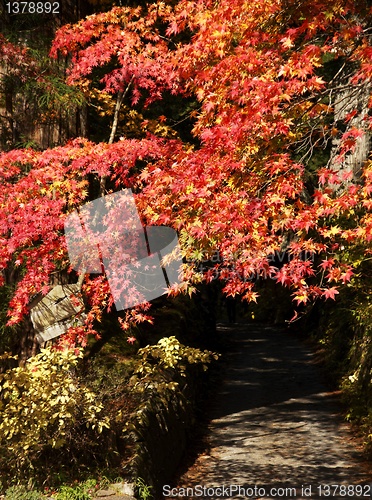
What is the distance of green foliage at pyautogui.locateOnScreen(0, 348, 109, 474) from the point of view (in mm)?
6352

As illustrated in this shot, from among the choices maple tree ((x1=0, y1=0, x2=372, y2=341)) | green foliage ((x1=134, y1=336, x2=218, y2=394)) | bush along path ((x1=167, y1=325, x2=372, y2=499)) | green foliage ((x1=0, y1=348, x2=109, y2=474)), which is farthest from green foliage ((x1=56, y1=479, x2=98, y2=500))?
maple tree ((x1=0, y1=0, x2=372, y2=341))

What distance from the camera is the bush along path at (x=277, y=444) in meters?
7.60

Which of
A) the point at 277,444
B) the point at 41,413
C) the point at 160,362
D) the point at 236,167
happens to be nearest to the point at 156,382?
the point at 160,362

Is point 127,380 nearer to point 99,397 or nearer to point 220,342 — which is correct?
point 99,397

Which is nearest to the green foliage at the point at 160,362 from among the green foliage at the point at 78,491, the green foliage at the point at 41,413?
the green foliage at the point at 41,413

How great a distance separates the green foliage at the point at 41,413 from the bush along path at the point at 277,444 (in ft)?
5.35

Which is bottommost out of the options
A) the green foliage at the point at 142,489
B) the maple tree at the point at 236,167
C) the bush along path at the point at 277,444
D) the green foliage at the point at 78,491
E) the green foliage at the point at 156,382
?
the bush along path at the point at 277,444

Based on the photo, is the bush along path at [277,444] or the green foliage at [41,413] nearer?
the green foliage at [41,413]

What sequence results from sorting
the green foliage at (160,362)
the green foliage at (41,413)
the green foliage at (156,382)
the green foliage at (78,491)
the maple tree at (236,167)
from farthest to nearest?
the green foliage at (160,362), the green foliage at (156,382), the maple tree at (236,167), the green foliage at (41,413), the green foliage at (78,491)

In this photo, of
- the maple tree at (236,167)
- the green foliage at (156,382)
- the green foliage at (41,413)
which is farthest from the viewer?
the green foliage at (156,382)

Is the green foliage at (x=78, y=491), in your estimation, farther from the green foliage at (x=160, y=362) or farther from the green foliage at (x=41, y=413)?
the green foliage at (x=160, y=362)

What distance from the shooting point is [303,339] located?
18.2m

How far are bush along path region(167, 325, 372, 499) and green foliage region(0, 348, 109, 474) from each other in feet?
5.35

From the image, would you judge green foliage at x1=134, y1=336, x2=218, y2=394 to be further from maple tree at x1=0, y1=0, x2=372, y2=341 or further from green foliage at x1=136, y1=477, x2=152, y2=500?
green foliage at x1=136, y1=477, x2=152, y2=500
